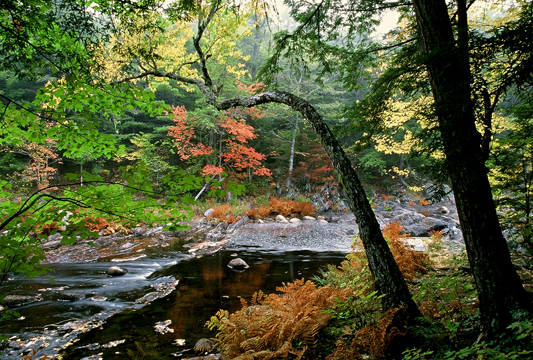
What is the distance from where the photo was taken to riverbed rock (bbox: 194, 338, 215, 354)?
3.84 metres

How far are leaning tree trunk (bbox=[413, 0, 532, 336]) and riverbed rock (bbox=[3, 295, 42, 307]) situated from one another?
25.5 feet

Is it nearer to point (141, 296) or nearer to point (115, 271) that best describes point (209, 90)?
point (141, 296)

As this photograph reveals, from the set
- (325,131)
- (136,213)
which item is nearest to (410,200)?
(325,131)

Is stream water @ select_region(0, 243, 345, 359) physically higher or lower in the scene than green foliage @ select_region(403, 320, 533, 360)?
lower

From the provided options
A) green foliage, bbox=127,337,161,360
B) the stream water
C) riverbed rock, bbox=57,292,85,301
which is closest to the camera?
green foliage, bbox=127,337,161,360

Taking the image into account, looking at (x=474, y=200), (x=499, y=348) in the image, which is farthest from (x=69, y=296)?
(x=474, y=200)

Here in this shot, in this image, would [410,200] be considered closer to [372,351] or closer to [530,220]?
[530,220]

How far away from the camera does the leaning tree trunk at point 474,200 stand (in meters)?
2.35

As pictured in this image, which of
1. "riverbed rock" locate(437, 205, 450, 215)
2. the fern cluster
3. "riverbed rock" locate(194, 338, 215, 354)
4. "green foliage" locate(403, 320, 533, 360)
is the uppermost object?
"riverbed rock" locate(437, 205, 450, 215)

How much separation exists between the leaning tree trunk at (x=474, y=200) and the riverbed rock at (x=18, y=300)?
7.78 m

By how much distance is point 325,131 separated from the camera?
11.4ft

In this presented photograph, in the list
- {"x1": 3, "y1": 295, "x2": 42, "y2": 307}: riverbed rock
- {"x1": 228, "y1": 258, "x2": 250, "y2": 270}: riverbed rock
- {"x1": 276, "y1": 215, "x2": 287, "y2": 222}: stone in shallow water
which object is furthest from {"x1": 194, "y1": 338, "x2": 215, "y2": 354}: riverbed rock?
{"x1": 276, "y1": 215, "x2": 287, "y2": 222}: stone in shallow water

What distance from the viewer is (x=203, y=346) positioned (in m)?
3.86

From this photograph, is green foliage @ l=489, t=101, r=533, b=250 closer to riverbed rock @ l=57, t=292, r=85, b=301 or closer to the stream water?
the stream water
